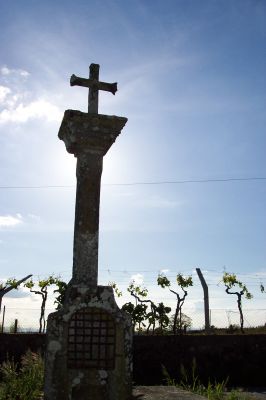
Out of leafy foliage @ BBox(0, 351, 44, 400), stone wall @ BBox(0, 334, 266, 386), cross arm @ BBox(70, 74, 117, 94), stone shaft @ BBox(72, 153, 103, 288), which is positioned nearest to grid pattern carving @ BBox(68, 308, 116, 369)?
stone shaft @ BBox(72, 153, 103, 288)

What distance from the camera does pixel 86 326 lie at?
6.66 m

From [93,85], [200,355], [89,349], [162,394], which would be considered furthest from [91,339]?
[200,355]

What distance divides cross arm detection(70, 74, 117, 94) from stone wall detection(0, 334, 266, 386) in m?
→ 6.70

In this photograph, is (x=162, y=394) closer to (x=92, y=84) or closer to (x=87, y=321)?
(x=87, y=321)

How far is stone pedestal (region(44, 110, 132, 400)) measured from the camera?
20.9 ft

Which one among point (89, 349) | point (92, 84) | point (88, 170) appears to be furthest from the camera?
point (92, 84)

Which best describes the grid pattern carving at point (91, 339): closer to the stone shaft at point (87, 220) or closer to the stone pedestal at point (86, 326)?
the stone pedestal at point (86, 326)

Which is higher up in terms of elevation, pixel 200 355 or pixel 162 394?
pixel 200 355

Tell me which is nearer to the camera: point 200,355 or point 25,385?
point 25,385

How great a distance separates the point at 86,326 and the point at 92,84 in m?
4.29

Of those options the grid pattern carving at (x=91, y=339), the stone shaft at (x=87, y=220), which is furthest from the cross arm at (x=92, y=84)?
the grid pattern carving at (x=91, y=339)

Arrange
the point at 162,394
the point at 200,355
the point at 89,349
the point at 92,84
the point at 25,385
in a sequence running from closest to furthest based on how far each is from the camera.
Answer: the point at 89,349 < the point at 25,385 < the point at 162,394 < the point at 92,84 < the point at 200,355

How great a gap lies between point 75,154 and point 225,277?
439 inches

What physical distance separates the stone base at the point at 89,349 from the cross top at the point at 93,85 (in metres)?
→ 3.27
